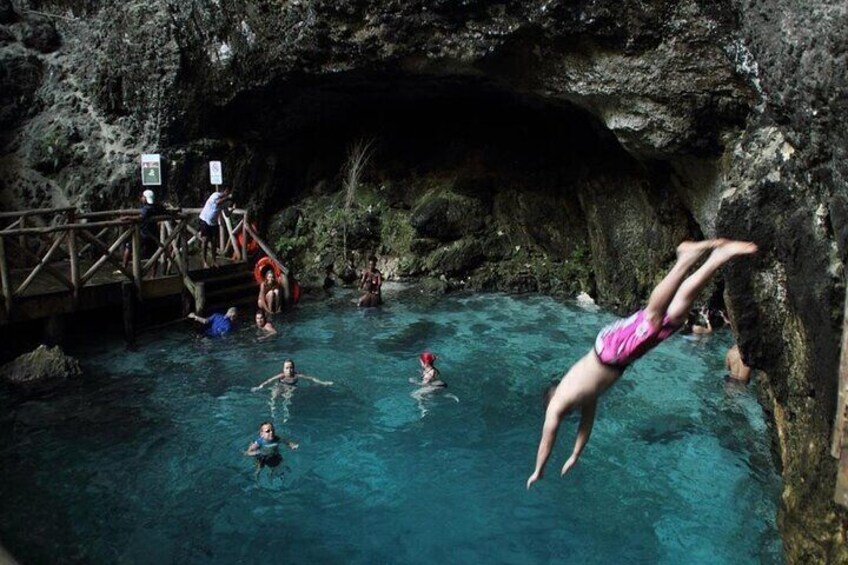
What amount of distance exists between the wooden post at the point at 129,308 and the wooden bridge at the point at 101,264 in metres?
0.02

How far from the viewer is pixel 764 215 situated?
651cm

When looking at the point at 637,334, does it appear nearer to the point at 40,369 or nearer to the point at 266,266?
the point at 40,369

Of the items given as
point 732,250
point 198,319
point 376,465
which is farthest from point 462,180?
point 732,250

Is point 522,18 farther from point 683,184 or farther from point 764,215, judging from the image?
point 764,215

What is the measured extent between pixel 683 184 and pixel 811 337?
7703mm

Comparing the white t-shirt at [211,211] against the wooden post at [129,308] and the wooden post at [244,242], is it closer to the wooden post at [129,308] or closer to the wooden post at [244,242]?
the wooden post at [244,242]

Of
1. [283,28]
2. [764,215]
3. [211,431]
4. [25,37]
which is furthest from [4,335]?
[764,215]

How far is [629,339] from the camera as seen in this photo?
188 inches

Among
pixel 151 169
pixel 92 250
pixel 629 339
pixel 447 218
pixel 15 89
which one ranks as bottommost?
A: pixel 92 250

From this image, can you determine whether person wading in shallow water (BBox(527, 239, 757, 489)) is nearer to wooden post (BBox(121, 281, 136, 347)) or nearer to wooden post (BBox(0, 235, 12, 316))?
wooden post (BBox(0, 235, 12, 316))

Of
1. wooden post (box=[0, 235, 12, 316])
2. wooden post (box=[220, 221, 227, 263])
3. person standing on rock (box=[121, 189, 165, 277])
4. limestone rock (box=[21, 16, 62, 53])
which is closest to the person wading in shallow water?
wooden post (box=[0, 235, 12, 316])

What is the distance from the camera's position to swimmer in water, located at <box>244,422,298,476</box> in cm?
843

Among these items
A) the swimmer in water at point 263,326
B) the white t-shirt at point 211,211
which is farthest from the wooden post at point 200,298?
the white t-shirt at point 211,211

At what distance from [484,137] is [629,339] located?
1517 cm
